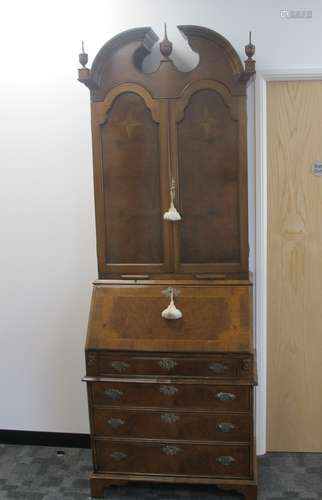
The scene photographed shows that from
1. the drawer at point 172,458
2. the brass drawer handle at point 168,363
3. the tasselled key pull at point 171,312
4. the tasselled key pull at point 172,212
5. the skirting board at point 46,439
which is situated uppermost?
the tasselled key pull at point 172,212

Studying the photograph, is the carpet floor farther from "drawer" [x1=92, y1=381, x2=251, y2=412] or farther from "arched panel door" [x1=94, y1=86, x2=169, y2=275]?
"arched panel door" [x1=94, y1=86, x2=169, y2=275]

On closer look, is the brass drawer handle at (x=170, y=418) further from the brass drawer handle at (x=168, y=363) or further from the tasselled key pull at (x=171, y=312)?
the tasselled key pull at (x=171, y=312)

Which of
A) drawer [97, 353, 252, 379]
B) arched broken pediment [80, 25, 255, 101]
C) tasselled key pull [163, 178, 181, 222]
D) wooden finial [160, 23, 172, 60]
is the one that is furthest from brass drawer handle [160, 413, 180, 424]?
wooden finial [160, 23, 172, 60]

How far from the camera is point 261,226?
2.59 meters

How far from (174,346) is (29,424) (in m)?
1.28

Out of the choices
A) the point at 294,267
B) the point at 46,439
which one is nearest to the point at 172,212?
the point at 294,267

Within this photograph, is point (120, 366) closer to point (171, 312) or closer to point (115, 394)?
point (115, 394)

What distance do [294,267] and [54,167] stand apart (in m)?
1.45

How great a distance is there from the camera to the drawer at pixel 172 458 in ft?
7.57

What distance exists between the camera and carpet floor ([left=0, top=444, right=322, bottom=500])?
95.9 inches

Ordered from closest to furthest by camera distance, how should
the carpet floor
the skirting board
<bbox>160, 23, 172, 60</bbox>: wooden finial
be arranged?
<bbox>160, 23, 172, 60</bbox>: wooden finial
the carpet floor
the skirting board

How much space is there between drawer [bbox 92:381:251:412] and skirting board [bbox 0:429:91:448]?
70 centimetres

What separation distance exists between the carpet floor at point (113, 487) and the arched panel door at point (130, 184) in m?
1.14

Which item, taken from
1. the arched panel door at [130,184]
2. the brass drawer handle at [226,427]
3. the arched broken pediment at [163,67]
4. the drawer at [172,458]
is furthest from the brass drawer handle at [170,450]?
the arched broken pediment at [163,67]
